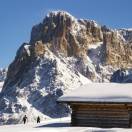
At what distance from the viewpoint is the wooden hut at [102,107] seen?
33688mm

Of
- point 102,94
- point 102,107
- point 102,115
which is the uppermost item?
point 102,94

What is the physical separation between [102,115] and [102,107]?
1.76 feet

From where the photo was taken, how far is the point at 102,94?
35125 mm

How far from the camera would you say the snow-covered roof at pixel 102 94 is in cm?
3369

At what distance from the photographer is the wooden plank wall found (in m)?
34.1

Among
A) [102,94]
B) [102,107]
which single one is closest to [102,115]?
[102,107]

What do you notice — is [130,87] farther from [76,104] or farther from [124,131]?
[124,131]

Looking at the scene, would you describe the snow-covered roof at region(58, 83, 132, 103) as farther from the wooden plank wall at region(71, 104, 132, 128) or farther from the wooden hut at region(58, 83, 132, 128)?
the wooden plank wall at region(71, 104, 132, 128)

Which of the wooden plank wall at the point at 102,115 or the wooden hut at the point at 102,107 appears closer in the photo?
the wooden hut at the point at 102,107

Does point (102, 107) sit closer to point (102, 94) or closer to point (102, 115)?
point (102, 115)

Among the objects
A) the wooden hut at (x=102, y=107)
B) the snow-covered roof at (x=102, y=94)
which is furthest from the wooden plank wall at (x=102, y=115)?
the snow-covered roof at (x=102, y=94)

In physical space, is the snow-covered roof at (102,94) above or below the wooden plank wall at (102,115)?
above

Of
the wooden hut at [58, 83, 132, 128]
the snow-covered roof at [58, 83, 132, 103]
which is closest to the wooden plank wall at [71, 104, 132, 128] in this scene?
the wooden hut at [58, 83, 132, 128]

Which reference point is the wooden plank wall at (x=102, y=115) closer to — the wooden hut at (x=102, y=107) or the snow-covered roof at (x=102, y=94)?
the wooden hut at (x=102, y=107)
